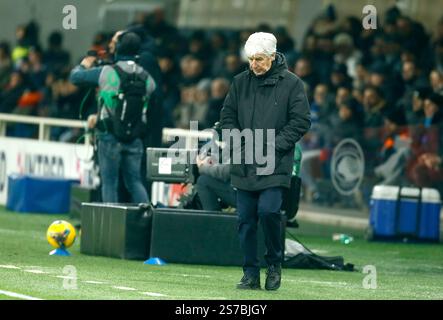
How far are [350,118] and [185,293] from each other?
1031 centimetres

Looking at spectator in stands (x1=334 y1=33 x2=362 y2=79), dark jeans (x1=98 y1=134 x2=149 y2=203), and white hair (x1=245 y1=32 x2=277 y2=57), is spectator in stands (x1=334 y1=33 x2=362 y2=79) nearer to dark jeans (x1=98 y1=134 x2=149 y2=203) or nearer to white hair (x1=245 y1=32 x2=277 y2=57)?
dark jeans (x1=98 y1=134 x2=149 y2=203)

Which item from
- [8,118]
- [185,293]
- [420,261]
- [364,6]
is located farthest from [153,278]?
[364,6]

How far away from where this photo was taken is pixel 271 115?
1391cm

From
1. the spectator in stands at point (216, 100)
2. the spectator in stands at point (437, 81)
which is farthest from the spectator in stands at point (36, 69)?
the spectator in stands at point (437, 81)

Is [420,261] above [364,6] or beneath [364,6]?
beneath

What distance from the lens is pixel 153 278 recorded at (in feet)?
48.5

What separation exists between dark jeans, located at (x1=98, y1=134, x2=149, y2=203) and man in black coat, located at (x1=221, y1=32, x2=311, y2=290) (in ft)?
14.9

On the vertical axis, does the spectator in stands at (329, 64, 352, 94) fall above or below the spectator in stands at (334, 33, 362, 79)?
below

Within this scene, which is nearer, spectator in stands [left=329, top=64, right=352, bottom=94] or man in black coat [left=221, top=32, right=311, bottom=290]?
man in black coat [left=221, top=32, right=311, bottom=290]

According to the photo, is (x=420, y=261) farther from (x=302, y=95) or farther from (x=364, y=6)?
(x=364, y=6)

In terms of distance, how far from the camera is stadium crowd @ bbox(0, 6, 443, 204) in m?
22.2

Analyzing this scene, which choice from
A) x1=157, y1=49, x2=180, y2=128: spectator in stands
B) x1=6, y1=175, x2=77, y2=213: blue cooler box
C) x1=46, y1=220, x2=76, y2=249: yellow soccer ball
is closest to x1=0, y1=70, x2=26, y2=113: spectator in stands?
x1=157, y1=49, x2=180, y2=128: spectator in stands

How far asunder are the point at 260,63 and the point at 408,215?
7.85 m

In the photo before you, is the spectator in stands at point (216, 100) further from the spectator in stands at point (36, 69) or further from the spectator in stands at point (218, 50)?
the spectator in stands at point (36, 69)
